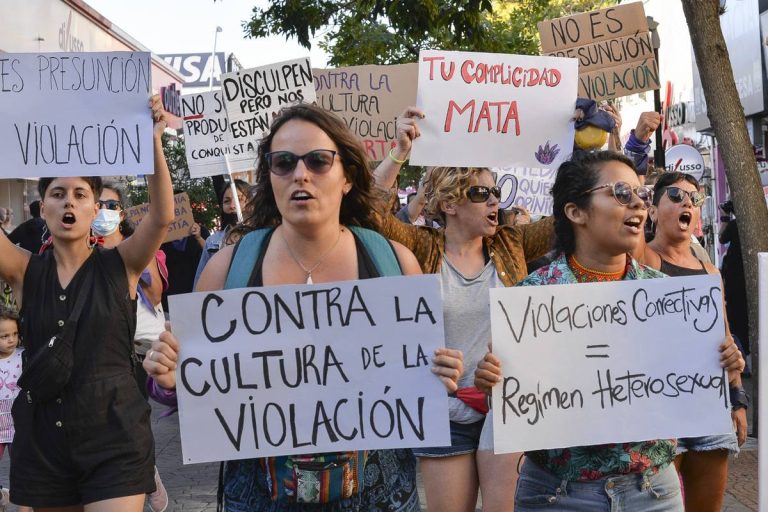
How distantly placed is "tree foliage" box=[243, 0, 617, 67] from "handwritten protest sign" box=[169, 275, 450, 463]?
8.72 metres

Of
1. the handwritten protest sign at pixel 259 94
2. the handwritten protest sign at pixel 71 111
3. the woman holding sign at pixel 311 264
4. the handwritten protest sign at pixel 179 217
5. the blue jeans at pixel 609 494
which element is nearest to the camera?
the woman holding sign at pixel 311 264

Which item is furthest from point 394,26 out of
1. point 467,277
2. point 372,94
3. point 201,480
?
point 467,277

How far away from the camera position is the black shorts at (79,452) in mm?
4039

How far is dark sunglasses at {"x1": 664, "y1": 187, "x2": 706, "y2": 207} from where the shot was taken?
204 inches

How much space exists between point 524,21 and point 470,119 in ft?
65.6

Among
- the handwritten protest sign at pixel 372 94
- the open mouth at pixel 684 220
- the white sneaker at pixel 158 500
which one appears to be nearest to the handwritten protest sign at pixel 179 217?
the handwritten protest sign at pixel 372 94

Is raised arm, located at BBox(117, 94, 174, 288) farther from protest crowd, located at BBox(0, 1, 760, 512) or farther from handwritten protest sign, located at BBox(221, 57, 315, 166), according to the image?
handwritten protest sign, located at BBox(221, 57, 315, 166)

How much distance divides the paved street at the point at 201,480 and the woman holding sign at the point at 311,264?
3874mm

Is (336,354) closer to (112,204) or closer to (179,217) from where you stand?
(112,204)

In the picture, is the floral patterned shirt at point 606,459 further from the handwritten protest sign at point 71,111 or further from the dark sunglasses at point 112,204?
the dark sunglasses at point 112,204

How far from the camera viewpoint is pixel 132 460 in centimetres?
411

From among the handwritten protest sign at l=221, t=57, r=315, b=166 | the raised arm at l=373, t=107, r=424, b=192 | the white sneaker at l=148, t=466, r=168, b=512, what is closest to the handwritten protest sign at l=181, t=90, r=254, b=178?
the handwritten protest sign at l=221, t=57, r=315, b=166

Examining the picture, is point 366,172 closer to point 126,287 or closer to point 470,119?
point 126,287

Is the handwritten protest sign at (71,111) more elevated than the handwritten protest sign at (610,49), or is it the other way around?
the handwritten protest sign at (610,49)
